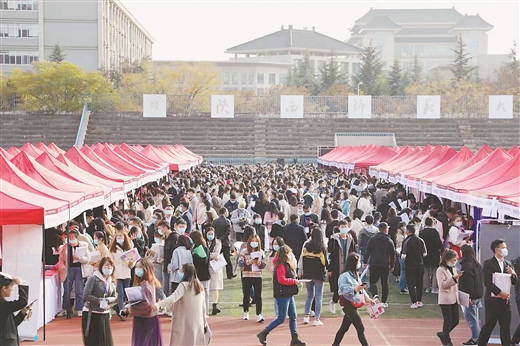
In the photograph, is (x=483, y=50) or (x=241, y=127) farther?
(x=483, y=50)

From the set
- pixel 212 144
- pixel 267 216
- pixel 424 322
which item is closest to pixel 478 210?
pixel 424 322

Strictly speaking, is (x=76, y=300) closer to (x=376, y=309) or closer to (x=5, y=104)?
(x=376, y=309)

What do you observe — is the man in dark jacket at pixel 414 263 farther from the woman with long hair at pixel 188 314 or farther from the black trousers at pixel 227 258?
the woman with long hair at pixel 188 314

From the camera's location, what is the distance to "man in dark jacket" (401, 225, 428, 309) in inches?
580

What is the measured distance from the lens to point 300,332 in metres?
12.7

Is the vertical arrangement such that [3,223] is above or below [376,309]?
above

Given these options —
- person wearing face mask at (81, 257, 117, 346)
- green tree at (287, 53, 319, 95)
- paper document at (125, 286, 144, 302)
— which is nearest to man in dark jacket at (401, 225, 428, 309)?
person wearing face mask at (81, 257, 117, 346)

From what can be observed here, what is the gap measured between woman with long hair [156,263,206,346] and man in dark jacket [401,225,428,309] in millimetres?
5974

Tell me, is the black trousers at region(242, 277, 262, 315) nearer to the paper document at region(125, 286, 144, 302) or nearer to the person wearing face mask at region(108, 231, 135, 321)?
the person wearing face mask at region(108, 231, 135, 321)

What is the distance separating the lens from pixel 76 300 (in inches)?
545

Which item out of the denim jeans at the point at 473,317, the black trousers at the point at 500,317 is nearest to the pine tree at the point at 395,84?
the denim jeans at the point at 473,317

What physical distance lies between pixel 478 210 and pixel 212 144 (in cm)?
4573

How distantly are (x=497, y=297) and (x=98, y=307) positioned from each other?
5.00m

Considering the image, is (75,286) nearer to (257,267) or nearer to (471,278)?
(257,267)
